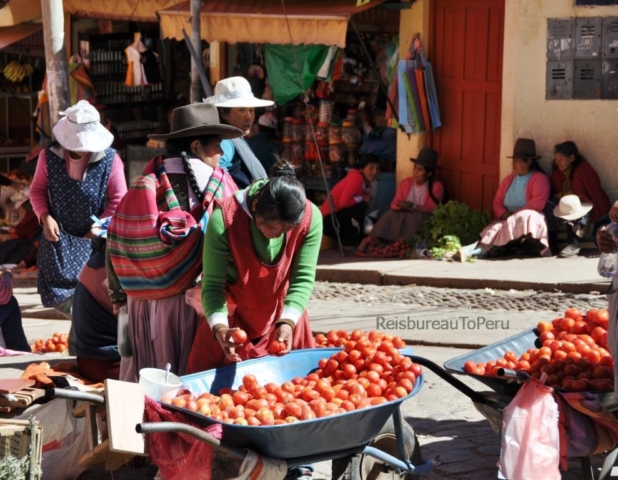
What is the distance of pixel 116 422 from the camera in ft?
14.9

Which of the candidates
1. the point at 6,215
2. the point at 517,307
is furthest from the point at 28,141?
the point at 517,307

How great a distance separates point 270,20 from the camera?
13.5 m

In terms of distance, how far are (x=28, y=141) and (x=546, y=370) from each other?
51.9 ft

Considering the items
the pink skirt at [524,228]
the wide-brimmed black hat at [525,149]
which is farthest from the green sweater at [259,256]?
the wide-brimmed black hat at [525,149]

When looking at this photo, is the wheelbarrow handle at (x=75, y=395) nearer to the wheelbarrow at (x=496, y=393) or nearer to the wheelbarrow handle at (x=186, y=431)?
the wheelbarrow handle at (x=186, y=431)

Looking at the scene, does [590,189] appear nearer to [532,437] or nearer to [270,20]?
[270,20]

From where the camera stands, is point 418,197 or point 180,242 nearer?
point 180,242

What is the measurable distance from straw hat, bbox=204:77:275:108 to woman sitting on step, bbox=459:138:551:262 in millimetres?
5740

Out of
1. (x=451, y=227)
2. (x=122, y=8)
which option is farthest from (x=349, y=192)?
(x=122, y=8)

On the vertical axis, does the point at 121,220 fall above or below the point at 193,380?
above

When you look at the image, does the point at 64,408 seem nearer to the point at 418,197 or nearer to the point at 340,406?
the point at 340,406

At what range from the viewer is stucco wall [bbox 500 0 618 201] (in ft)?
40.6

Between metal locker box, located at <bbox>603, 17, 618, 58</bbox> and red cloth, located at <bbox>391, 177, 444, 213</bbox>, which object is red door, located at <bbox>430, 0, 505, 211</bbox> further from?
metal locker box, located at <bbox>603, 17, 618, 58</bbox>

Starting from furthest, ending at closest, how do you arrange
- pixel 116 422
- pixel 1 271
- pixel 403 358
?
pixel 1 271 → pixel 403 358 → pixel 116 422
